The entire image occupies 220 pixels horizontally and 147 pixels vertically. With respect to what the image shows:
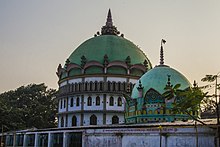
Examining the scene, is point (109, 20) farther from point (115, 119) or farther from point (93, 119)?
point (93, 119)

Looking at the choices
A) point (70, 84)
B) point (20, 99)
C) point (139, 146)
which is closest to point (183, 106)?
point (139, 146)

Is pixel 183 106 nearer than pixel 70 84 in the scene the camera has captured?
Yes

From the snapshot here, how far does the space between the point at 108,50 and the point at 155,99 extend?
24451mm

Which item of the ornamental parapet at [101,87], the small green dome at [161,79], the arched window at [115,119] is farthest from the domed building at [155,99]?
the ornamental parapet at [101,87]

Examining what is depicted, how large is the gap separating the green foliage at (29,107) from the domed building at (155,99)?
32.2 m

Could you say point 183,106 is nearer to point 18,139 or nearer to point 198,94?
point 198,94

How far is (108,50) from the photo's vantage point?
64.7 metres

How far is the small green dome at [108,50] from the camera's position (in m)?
64.4

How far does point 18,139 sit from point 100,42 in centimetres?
2497

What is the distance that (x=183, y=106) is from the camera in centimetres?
2708

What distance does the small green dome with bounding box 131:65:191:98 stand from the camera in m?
42.8

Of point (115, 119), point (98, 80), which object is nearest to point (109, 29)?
point (98, 80)

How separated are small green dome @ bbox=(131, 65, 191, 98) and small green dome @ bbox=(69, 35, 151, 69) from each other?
19625mm

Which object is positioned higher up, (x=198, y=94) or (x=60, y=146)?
(x=198, y=94)
